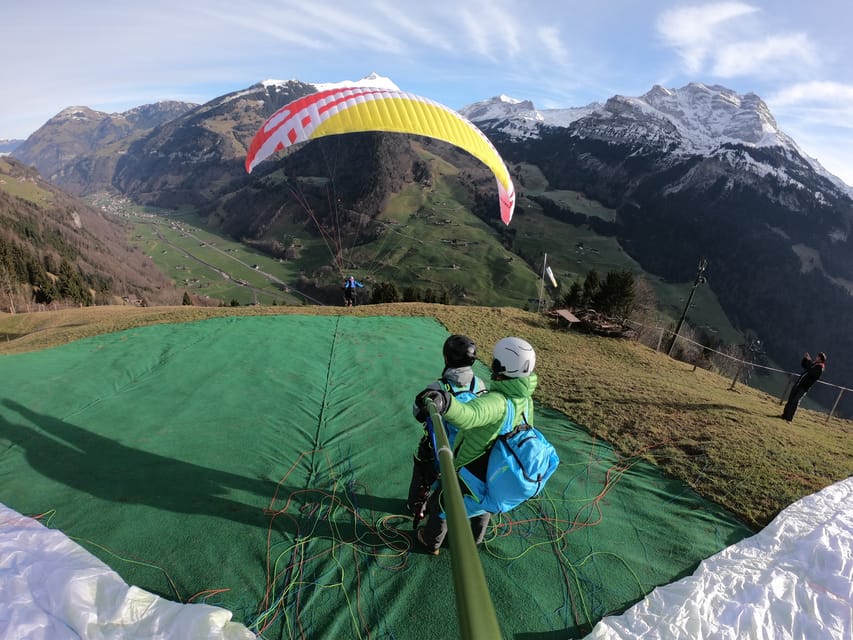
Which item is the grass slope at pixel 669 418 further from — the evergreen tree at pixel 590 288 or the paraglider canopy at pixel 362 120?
the evergreen tree at pixel 590 288

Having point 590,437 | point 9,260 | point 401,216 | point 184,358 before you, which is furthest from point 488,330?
point 401,216

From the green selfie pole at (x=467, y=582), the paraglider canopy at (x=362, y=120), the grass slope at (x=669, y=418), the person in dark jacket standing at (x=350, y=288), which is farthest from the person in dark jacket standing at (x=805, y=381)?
the person in dark jacket standing at (x=350, y=288)

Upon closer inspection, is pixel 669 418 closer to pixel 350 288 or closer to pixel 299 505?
pixel 299 505

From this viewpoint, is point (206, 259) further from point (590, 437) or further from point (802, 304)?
point (802, 304)

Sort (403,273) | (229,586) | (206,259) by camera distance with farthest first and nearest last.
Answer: (206,259), (403,273), (229,586)

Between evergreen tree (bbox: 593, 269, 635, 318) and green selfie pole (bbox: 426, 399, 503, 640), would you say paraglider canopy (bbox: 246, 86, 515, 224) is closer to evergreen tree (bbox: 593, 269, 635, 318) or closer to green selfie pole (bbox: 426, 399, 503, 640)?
green selfie pole (bbox: 426, 399, 503, 640)

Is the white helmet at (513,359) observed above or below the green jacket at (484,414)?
above
